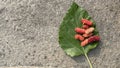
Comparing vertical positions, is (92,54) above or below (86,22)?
below

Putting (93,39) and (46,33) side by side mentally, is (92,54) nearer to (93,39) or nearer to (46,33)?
(93,39)

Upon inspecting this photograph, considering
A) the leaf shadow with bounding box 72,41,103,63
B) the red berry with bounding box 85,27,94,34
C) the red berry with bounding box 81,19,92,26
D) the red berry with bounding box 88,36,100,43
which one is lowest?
the leaf shadow with bounding box 72,41,103,63

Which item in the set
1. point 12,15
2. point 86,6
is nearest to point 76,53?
point 86,6

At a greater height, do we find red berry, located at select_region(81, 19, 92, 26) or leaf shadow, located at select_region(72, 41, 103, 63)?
red berry, located at select_region(81, 19, 92, 26)

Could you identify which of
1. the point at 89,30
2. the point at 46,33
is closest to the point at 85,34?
the point at 89,30

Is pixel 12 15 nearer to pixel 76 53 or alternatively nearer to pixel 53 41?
pixel 53 41
